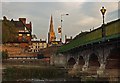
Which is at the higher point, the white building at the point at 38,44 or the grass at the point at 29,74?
the white building at the point at 38,44

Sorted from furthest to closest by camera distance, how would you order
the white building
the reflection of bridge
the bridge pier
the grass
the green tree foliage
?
the white building
the green tree foliage
the grass
the bridge pier
the reflection of bridge

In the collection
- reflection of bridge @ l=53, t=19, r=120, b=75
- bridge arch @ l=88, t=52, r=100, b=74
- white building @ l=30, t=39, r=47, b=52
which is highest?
white building @ l=30, t=39, r=47, b=52

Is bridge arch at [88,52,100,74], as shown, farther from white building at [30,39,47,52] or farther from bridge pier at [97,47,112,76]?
white building at [30,39,47,52]

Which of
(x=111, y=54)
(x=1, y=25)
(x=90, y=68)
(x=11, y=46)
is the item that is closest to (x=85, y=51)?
(x=90, y=68)

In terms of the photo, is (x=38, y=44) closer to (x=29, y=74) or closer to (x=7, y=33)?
(x=7, y=33)

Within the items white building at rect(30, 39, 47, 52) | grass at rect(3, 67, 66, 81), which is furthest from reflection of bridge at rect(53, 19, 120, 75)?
white building at rect(30, 39, 47, 52)

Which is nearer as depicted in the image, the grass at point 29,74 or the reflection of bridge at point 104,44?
the reflection of bridge at point 104,44

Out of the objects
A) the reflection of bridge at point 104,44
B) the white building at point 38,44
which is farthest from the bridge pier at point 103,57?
the white building at point 38,44

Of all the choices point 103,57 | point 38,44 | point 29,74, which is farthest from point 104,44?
point 38,44

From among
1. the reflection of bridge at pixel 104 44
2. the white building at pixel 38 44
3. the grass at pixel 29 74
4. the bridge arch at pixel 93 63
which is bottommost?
the grass at pixel 29 74

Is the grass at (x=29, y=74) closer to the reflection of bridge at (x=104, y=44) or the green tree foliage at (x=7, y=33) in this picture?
the reflection of bridge at (x=104, y=44)

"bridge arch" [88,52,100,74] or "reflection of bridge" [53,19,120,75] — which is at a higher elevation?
"reflection of bridge" [53,19,120,75]

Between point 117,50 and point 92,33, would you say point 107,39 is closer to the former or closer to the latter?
point 117,50

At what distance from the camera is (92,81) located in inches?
1657
